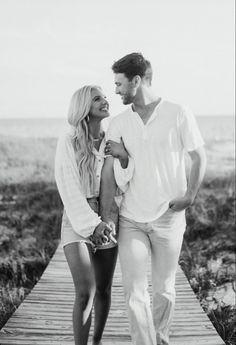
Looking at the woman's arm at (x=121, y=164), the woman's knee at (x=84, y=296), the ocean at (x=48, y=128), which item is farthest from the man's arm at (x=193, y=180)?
the ocean at (x=48, y=128)

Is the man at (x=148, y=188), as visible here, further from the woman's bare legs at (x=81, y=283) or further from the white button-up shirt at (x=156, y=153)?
the woman's bare legs at (x=81, y=283)

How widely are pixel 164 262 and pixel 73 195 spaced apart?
66 centimetres

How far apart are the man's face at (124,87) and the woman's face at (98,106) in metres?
0.10

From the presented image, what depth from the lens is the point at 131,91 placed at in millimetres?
3277

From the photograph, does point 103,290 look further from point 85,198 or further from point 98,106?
point 98,106

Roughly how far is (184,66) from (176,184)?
5027 cm

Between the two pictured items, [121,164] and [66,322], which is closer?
[121,164]

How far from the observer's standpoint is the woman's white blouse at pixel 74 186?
312 centimetres

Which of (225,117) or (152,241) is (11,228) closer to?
(152,241)

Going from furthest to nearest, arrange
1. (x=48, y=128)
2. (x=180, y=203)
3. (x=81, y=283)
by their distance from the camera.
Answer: (x=48, y=128) < (x=180, y=203) < (x=81, y=283)

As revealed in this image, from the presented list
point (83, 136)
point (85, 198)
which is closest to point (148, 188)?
point (85, 198)

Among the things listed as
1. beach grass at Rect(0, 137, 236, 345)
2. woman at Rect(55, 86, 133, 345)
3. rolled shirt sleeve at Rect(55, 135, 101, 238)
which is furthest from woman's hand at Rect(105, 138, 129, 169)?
beach grass at Rect(0, 137, 236, 345)

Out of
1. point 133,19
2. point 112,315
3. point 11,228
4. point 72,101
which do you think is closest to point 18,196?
point 11,228

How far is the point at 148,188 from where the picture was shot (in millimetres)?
3213
